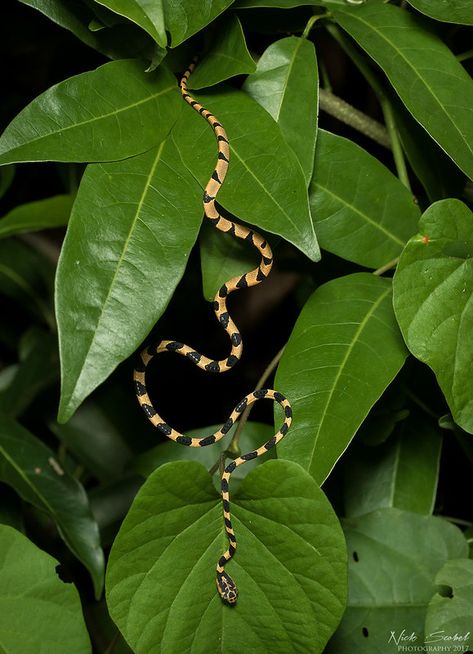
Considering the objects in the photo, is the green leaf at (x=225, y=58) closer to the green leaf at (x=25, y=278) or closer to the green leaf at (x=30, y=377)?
the green leaf at (x=30, y=377)

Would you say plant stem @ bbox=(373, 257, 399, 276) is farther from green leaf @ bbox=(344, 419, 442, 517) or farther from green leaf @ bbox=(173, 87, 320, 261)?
green leaf @ bbox=(344, 419, 442, 517)

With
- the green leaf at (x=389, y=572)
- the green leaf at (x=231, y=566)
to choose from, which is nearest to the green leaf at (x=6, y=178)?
the green leaf at (x=231, y=566)

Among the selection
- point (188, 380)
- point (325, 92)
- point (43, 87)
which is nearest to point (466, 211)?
point (325, 92)

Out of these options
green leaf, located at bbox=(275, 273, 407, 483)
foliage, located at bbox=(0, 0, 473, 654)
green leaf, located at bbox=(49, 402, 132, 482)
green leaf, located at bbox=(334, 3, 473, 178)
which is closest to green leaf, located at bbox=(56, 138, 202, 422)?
foliage, located at bbox=(0, 0, 473, 654)

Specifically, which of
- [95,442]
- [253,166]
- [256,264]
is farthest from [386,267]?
[95,442]

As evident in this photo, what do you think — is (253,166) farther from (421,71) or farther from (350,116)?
(350,116)
